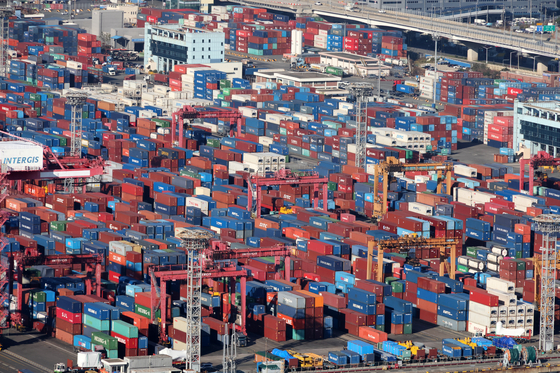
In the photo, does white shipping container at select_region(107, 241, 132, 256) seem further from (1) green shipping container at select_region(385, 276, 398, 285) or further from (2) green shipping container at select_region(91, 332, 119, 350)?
(1) green shipping container at select_region(385, 276, 398, 285)

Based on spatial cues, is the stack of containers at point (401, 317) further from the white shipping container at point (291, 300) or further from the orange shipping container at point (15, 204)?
the orange shipping container at point (15, 204)

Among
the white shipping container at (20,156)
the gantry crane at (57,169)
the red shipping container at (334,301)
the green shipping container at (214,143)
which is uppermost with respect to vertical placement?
the white shipping container at (20,156)

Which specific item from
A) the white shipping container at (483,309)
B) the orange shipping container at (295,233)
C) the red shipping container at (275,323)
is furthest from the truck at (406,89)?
the red shipping container at (275,323)

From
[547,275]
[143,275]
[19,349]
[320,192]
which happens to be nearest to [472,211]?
[320,192]

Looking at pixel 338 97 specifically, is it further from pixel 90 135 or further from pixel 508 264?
pixel 508 264

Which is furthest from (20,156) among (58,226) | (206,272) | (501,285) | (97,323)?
(501,285)

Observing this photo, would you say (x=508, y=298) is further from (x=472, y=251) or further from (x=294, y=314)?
(x=294, y=314)
